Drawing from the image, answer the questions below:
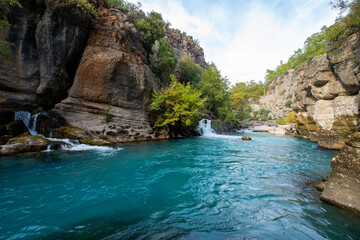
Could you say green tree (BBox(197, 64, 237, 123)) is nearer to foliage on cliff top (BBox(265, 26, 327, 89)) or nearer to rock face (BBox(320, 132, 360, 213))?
rock face (BBox(320, 132, 360, 213))

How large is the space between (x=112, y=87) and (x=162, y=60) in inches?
341

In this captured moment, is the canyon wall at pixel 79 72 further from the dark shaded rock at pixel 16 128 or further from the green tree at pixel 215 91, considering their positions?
the green tree at pixel 215 91

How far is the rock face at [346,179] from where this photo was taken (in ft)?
10.4

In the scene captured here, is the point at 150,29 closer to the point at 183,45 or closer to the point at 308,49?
the point at 183,45

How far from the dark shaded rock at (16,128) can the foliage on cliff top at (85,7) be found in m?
9.76

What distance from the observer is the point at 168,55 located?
20.8 meters

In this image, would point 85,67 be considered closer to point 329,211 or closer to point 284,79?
point 329,211

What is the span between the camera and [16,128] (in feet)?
29.4

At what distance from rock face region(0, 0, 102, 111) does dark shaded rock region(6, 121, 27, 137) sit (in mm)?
1681

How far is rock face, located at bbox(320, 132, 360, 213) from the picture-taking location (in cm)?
318

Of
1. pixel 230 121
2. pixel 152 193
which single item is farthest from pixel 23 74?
pixel 230 121

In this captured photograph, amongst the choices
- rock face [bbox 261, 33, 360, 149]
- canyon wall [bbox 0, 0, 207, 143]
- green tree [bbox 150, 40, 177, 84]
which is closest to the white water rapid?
canyon wall [bbox 0, 0, 207, 143]

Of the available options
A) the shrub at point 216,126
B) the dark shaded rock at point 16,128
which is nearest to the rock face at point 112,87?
the dark shaded rock at point 16,128

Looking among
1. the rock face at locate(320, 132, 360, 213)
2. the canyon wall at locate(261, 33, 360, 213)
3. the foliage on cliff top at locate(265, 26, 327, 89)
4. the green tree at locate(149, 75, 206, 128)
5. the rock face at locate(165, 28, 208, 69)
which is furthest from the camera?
the foliage on cliff top at locate(265, 26, 327, 89)
